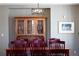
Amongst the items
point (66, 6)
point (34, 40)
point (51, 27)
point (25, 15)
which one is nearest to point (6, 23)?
point (25, 15)

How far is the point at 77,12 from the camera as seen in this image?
5.92 m

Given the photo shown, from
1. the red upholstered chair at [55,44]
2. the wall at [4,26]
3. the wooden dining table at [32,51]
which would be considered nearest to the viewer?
the wooden dining table at [32,51]

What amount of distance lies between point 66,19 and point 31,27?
1.31 meters

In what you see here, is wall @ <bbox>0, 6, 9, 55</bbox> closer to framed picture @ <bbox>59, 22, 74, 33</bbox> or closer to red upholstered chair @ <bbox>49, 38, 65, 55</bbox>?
red upholstered chair @ <bbox>49, 38, 65, 55</bbox>

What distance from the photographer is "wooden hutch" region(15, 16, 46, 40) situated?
588 centimetres

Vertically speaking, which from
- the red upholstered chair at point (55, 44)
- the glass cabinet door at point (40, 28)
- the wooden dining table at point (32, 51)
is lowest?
the wooden dining table at point (32, 51)

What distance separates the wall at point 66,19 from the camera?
5883 millimetres

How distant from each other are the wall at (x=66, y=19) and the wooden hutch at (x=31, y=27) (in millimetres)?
368

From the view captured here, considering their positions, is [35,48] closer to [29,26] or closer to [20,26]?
[29,26]

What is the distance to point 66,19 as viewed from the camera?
592 centimetres

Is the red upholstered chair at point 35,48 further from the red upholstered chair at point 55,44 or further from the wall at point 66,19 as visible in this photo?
the wall at point 66,19

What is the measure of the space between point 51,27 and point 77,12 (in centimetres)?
109

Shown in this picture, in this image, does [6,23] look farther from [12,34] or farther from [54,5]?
[54,5]

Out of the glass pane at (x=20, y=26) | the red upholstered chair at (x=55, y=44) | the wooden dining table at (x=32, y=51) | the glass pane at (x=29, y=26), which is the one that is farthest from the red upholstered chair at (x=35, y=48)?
the glass pane at (x=20, y=26)
